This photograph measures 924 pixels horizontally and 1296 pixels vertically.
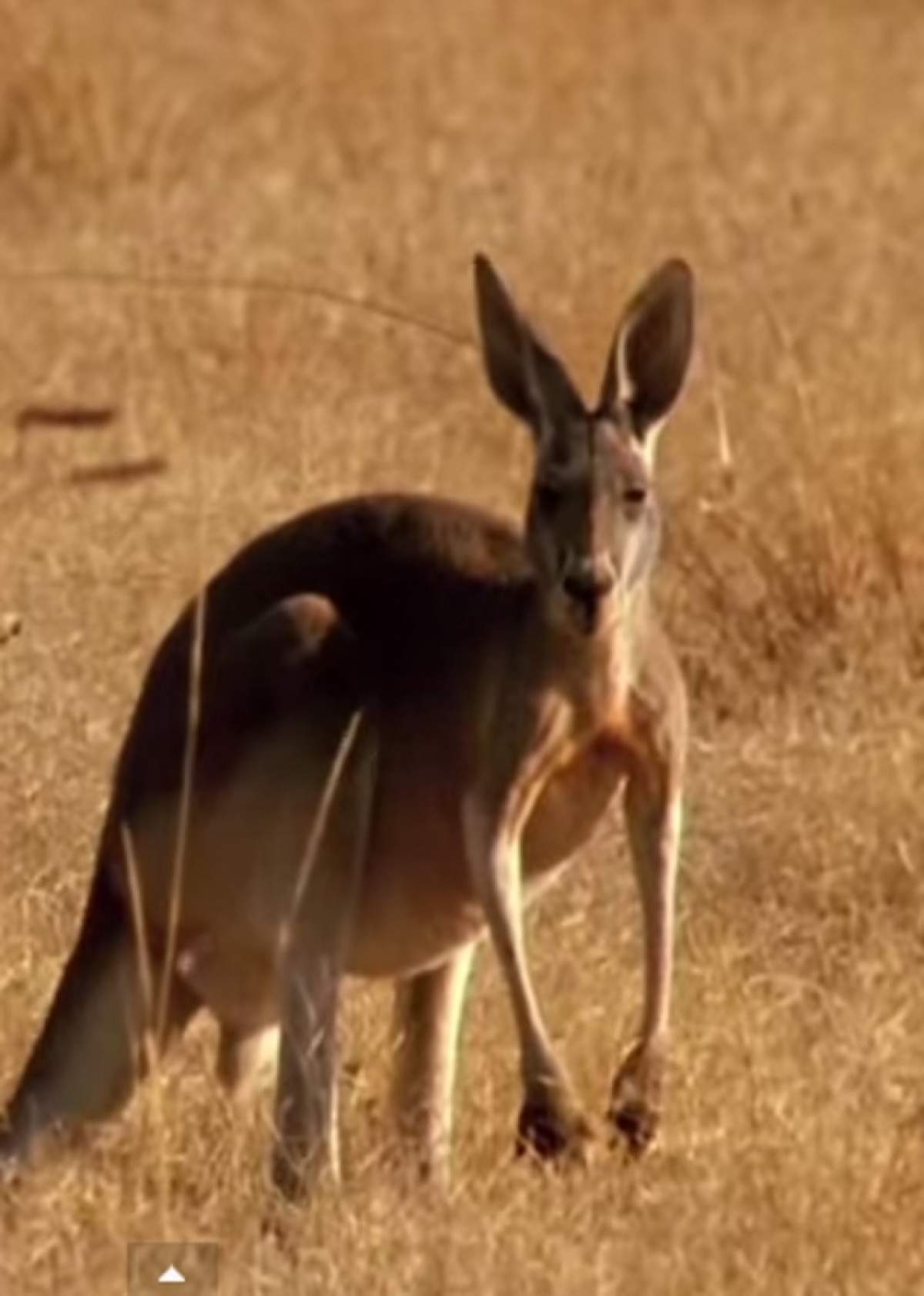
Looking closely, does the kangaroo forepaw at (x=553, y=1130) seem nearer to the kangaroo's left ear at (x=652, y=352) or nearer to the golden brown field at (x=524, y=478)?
the golden brown field at (x=524, y=478)

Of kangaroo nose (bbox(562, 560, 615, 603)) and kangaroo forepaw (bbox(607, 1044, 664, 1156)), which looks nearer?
kangaroo nose (bbox(562, 560, 615, 603))

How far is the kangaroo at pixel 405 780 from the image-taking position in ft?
17.8

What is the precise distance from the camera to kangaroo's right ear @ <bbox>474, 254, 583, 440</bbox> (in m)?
5.53

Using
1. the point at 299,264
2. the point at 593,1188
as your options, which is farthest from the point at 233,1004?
the point at 299,264

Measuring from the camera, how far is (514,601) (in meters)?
5.61

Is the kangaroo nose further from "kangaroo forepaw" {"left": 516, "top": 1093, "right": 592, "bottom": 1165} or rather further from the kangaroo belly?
"kangaroo forepaw" {"left": 516, "top": 1093, "right": 592, "bottom": 1165}

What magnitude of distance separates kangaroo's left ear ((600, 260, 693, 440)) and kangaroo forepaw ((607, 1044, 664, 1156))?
64cm

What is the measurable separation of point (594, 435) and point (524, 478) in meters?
3.90

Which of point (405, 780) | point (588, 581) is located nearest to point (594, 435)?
point (588, 581)

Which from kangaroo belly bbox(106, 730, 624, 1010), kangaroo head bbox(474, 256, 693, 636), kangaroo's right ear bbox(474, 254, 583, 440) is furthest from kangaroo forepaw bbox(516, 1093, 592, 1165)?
kangaroo's right ear bbox(474, 254, 583, 440)

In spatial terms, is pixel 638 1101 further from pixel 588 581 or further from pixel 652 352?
pixel 652 352

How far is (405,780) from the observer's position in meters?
5.58

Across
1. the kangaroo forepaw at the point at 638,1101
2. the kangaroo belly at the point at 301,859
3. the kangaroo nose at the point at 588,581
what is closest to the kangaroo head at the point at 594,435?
the kangaroo nose at the point at 588,581

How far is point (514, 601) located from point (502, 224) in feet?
20.9
